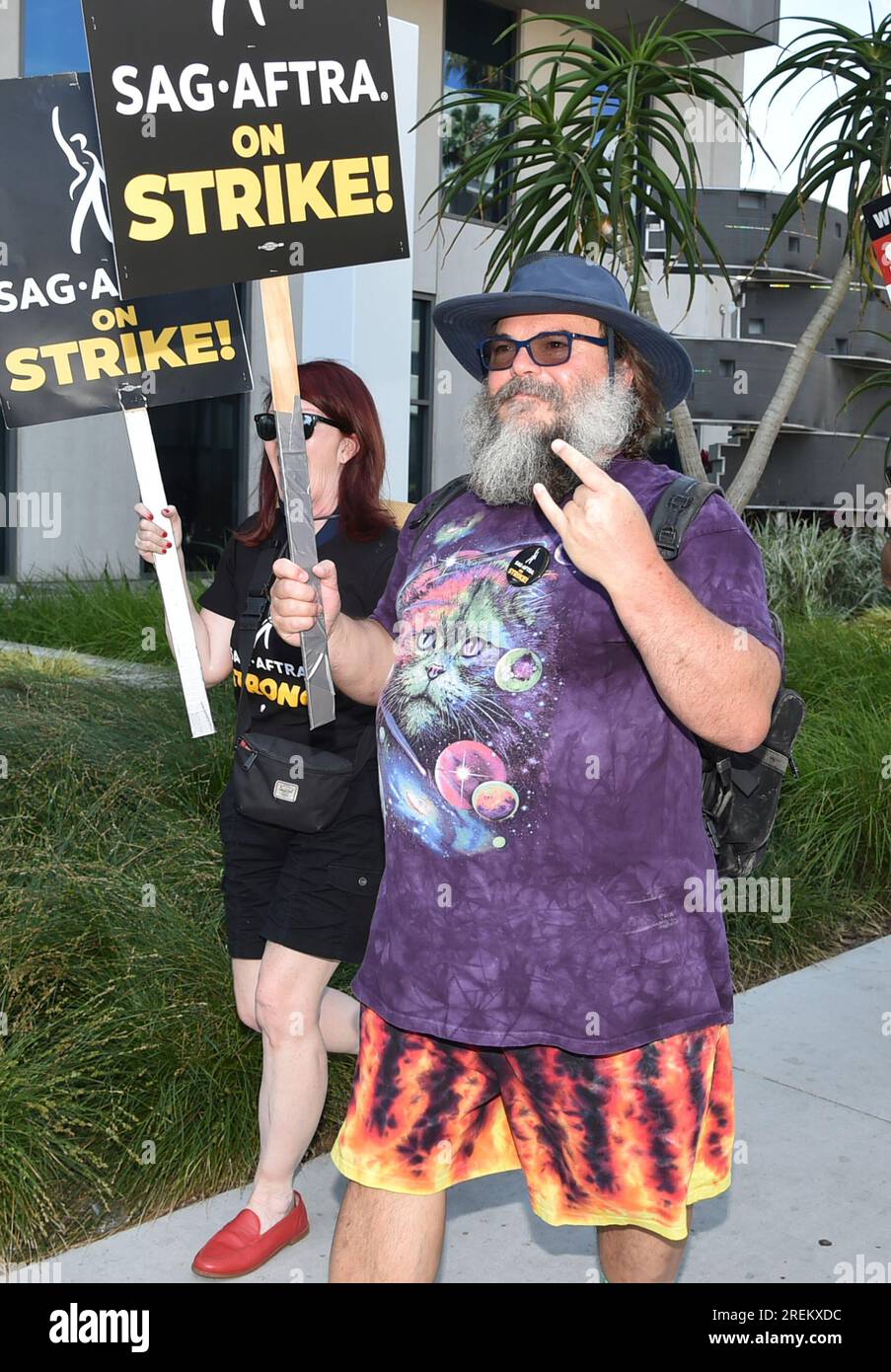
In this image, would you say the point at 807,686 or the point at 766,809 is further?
the point at 807,686

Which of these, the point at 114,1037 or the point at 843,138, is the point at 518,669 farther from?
the point at 843,138

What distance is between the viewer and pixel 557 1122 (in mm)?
2330

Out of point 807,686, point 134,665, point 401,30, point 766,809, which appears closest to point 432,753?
point 766,809

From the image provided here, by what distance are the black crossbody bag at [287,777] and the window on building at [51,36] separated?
39.3 ft

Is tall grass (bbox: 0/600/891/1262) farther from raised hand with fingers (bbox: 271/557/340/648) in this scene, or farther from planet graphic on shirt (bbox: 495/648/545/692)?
planet graphic on shirt (bbox: 495/648/545/692)

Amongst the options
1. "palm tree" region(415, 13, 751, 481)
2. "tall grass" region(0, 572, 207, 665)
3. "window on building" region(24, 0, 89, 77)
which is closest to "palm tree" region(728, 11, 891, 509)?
"palm tree" region(415, 13, 751, 481)

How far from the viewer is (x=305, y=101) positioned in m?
2.65

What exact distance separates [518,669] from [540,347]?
0.56 meters

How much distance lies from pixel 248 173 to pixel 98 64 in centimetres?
30

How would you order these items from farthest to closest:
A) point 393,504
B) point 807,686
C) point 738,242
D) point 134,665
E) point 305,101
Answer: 1. point 738,242
2. point 134,665
3. point 807,686
4. point 393,504
5. point 305,101

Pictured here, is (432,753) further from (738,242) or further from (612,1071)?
(738,242)

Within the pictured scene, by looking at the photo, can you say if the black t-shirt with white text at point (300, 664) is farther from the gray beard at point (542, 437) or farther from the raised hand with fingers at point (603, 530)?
the raised hand with fingers at point (603, 530)

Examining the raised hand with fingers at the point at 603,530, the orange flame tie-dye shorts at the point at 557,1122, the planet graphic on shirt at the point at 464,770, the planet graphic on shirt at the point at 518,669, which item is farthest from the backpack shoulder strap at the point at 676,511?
the orange flame tie-dye shorts at the point at 557,1122

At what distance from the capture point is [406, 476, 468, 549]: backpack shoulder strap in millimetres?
2562
